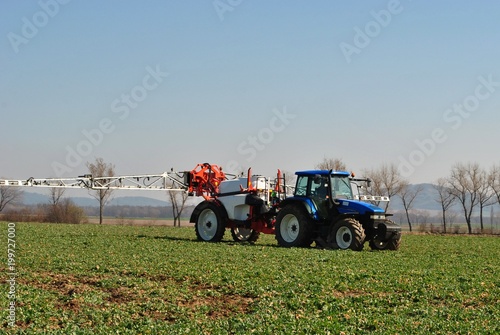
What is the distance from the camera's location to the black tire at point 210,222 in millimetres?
27422

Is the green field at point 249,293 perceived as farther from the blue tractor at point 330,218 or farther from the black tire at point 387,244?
the black tire at point 387,244

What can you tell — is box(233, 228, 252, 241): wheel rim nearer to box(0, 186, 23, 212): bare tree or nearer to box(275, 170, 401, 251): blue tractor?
box(275, 170, 401, 251): blue tractor

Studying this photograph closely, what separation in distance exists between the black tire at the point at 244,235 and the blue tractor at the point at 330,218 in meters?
3.57

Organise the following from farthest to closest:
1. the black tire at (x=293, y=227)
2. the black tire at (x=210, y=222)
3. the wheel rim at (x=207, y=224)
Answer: the wheel rim at (x=207, y=224) → the black tire at (x=210, y=222) → the black tire at (x=293, y=227)

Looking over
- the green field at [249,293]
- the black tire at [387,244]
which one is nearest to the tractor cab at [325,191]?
the black tire at [387,244]

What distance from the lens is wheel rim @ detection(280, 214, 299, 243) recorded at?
24625mm

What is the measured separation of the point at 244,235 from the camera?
28.9 meters

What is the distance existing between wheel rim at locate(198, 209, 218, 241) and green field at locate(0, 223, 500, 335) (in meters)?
6.57

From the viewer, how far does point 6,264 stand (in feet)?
59.7

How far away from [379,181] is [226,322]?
63294mm

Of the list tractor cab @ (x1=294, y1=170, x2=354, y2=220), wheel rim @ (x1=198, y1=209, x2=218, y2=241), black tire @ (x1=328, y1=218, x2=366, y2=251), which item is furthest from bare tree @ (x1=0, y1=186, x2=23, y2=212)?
black tire @ (x1=328, y1=218, x2=366, y2=251)

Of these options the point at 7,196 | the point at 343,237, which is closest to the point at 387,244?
the point at 343,237

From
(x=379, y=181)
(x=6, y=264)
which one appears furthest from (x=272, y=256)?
(x=379, y=181)

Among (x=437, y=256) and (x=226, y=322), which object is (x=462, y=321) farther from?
(x=437, y=256)
